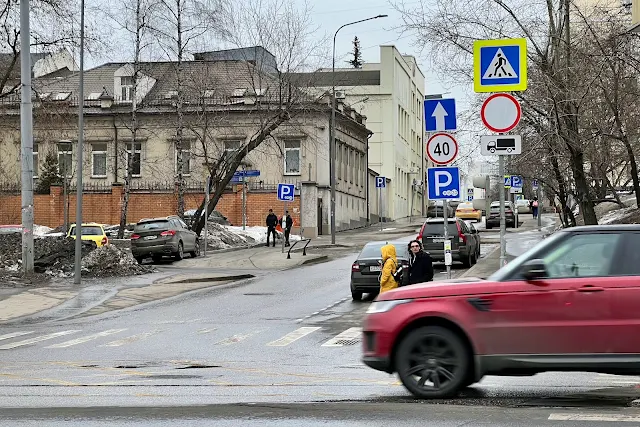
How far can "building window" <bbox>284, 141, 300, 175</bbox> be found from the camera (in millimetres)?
60719

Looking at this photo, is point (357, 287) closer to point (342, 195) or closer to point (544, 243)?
point (544, 243)

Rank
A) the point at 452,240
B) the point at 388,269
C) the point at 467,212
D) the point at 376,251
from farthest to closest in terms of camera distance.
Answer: the point at 467,212
the point at 452,240
the point at 376,251
the point at 388,269

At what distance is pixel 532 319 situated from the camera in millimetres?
9492

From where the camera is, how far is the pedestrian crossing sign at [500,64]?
13883mm

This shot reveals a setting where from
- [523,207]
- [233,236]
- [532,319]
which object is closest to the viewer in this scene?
[532,319]

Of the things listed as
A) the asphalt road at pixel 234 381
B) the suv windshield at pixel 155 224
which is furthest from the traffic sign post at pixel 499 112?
the suv windshield at pixel 155 224

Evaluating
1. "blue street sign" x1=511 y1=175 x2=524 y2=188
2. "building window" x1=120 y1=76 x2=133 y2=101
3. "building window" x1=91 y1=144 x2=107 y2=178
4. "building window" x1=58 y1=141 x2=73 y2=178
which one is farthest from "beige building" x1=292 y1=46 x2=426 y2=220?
"blue street sign" x1=511 y1=175 x2=524 y2=188

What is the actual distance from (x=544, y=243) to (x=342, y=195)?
182 ft

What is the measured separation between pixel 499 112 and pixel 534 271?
192 inches

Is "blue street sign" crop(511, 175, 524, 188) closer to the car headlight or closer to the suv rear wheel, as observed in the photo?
the car headlight

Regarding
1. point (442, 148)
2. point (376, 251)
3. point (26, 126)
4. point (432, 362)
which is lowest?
point (432, 362)

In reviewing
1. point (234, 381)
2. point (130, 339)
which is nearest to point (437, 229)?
point (130, 339)

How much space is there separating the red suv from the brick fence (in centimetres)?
4848

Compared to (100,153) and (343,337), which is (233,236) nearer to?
(100,153)
